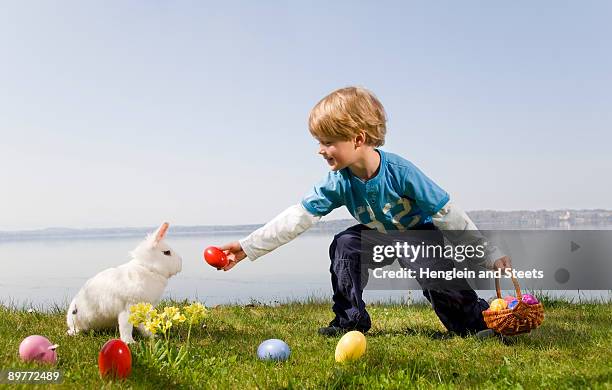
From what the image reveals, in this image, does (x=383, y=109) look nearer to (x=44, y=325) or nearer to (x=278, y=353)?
(x=278, y=353)

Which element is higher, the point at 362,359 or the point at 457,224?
the point at 457,224

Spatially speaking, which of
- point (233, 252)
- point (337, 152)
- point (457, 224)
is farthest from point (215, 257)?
point (457, 224)

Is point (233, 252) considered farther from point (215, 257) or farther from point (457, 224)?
point (457, 224)

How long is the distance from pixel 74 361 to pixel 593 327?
159 inches

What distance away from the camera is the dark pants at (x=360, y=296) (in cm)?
477

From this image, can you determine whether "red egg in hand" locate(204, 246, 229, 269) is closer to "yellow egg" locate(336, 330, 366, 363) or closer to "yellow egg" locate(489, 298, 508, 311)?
"yellow egg" locate(336, 330, 366, 363)

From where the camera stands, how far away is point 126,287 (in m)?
4.25

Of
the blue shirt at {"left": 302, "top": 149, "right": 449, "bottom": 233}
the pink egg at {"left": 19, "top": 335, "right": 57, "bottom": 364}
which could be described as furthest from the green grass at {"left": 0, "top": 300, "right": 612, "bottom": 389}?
the blue shirt at {"left": 302, "top": 149, "right": 449, "bottom": 233}

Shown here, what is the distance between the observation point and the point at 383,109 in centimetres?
468

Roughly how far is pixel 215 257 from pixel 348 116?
1.33 meters

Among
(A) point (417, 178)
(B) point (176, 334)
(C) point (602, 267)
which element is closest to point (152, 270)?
(B) point (176, 334)

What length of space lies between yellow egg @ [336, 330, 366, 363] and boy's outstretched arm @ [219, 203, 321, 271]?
3.52 feet

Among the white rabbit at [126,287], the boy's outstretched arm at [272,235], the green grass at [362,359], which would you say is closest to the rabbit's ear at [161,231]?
the white rabbit at [126,287]

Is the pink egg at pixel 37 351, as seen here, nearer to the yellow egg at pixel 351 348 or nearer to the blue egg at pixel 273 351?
the blue egg at pixel 273 351
